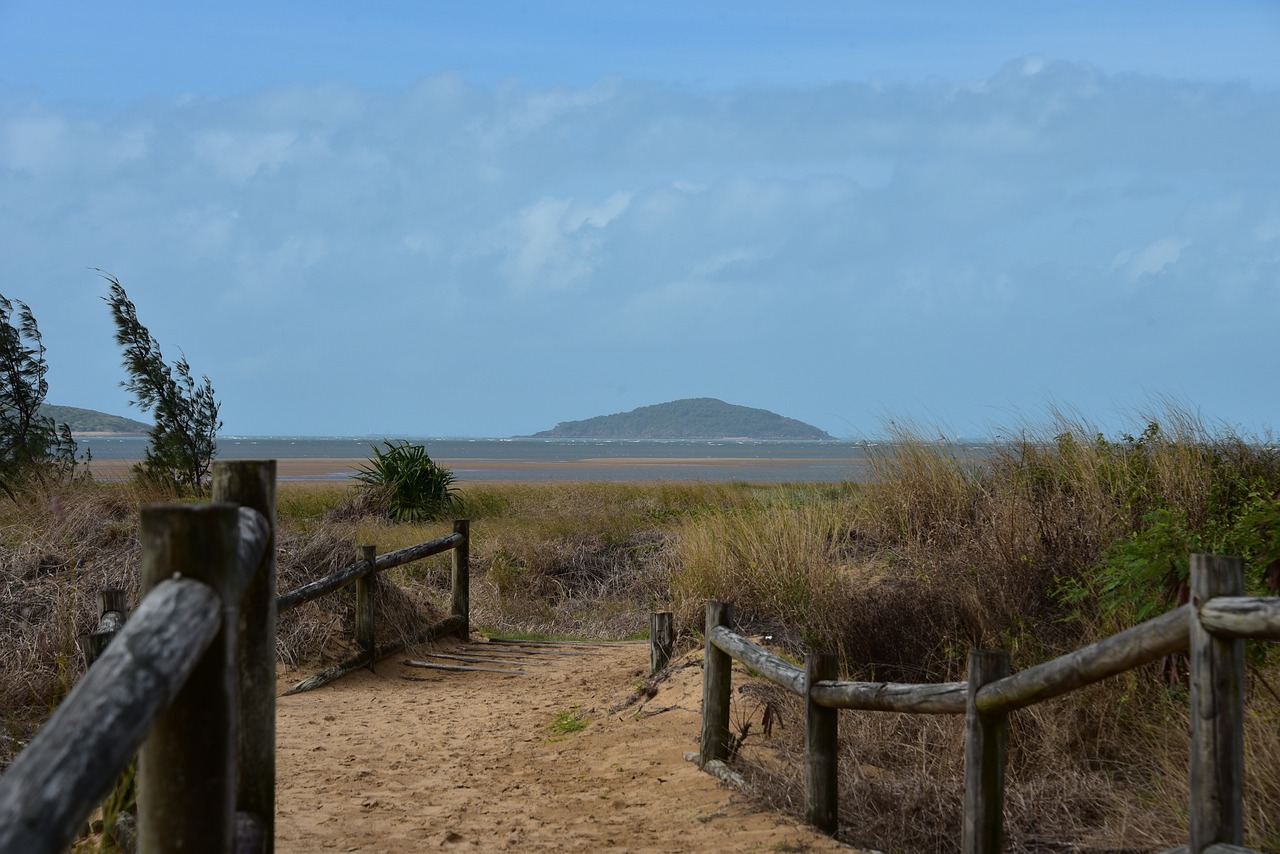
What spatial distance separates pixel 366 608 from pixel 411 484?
33.4 ft

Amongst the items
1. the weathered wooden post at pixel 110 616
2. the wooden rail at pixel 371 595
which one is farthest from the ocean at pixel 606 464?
the wooden rail at pixel 371 595

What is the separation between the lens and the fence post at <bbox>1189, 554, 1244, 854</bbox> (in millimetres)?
3672

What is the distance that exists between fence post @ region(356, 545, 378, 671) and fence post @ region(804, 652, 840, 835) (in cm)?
611

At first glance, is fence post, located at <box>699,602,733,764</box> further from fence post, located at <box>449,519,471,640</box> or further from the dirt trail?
fence post, located at <box>449,519,471,640</box>

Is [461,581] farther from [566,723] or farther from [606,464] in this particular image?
[606,464]

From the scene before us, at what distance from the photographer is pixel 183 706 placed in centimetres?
254

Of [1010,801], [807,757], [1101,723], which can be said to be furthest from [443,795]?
[1101,723]

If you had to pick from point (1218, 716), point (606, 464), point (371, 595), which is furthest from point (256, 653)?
point (606, 464)

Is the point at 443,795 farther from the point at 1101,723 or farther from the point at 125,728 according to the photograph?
the point at 125,728

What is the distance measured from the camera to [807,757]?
5.55 meters

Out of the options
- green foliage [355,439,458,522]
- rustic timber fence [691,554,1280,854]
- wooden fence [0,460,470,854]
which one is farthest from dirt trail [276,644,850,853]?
green foliage [355,439,458,522]

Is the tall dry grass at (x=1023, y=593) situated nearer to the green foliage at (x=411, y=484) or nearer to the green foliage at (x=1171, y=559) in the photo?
the green foliage at (x=1171, y=559)

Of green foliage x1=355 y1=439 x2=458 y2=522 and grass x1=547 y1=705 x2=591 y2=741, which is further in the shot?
green foliage x1=355 y1=439 x2=458 y2=522

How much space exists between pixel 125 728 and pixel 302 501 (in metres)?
21.4
